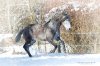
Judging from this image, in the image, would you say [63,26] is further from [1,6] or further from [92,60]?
[1,6]

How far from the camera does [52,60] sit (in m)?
2.70

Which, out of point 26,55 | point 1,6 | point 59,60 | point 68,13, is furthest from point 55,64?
point 1,6

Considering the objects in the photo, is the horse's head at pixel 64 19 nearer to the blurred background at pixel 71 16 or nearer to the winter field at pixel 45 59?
the blurred background at pixel 71 16

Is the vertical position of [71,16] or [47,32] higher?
[71,16]

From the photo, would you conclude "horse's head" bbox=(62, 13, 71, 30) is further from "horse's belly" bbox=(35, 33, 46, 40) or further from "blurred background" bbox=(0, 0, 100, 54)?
"horse's belly" bbox=(35, 33, 46, 40)

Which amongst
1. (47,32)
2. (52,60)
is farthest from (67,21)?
(52,60)

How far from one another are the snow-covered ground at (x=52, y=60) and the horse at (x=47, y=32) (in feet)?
0.28

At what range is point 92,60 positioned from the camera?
2.71 m

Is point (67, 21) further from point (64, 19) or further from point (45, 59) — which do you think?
point (45, 59)

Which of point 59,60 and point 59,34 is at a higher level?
point 59,34

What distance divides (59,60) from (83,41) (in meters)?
0.31

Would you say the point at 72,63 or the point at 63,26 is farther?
the point at 63,26

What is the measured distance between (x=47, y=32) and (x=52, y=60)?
290mm

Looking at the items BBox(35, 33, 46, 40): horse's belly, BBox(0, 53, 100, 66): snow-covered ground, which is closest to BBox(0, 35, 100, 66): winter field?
BBox(0, 53, 100, 66): snow-covered ground
